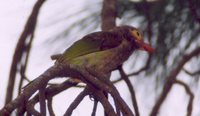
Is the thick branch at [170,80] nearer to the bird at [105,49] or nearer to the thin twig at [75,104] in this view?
the bird at [105,49]

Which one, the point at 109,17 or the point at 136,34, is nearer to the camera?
the point at 109,17

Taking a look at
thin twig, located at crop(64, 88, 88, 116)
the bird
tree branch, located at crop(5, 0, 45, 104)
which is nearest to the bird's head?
the bird

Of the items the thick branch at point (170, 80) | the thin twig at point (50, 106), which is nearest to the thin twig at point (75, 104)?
the thin twig at point (50, 106)

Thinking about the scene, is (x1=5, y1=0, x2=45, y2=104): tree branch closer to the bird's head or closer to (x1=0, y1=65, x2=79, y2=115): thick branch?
the bird's head

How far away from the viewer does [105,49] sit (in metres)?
1.73

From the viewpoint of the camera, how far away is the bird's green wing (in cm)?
161

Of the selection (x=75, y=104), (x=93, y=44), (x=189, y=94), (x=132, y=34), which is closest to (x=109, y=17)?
(x=93, y=44)

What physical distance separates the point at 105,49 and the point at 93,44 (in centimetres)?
5

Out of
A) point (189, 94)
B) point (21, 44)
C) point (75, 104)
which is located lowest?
point (75, 104)

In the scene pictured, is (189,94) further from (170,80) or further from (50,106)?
(50,106)

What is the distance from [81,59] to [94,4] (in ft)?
1.60

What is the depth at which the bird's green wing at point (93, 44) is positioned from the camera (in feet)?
5.29

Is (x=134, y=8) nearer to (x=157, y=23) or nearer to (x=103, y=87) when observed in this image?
(x=157, y=23)

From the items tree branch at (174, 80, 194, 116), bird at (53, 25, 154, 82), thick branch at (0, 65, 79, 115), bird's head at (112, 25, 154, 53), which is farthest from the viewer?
bird's head at (112, 25, 154, 53)
